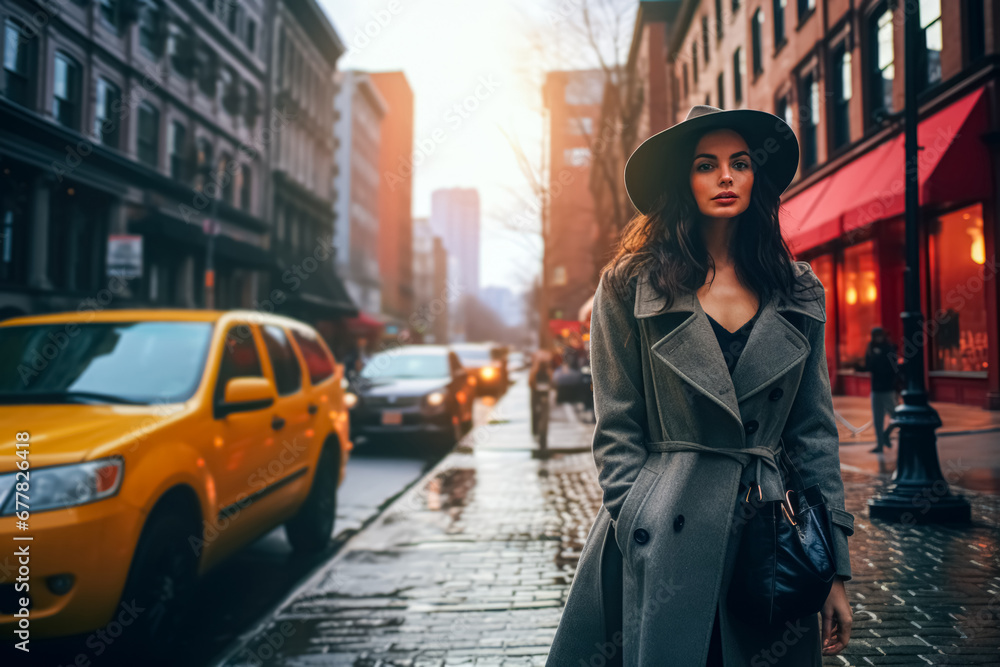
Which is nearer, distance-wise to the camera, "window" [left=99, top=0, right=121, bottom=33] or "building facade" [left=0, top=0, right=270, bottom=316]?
"building facade" [left=0, top=0, right=270, bottom=316]

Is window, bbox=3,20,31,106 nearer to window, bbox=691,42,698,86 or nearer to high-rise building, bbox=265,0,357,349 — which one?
high-rise building, bbox=265,0,357,349

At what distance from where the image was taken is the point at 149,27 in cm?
2556

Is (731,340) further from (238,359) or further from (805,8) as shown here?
(805,8)

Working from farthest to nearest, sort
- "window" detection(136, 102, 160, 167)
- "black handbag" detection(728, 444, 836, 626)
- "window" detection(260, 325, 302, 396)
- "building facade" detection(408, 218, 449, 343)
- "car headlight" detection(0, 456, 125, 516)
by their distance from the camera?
"building facade" detection(408, 218, 449, 343) → "window" detection(136, 102, 160, 167) → "window" detection(260, 325, 302, 396) → "car headlight" detection(0, 456, 125, 516) → "black handbag" detection(728, 444, 836, 626)

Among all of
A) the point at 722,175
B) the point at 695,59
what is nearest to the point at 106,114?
the point at 695,59

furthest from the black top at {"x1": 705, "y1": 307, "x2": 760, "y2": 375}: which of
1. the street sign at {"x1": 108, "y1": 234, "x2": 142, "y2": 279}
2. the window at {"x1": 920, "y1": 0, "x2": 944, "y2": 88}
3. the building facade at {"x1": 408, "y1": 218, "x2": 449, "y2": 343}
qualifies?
the building facade at {"x1": 408, "y1": 218, "x2": 449, "y2": 343}

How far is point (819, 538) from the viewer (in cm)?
175

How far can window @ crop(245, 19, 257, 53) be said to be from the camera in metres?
34.9

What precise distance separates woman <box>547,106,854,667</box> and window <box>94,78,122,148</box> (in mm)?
23641

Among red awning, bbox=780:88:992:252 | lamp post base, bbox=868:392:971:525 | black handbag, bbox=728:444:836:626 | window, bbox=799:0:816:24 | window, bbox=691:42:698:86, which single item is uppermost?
window, bbox=691:42:698:86

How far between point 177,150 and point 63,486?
27257 millimetres

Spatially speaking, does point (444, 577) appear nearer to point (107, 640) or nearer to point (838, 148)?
point (107, 640)

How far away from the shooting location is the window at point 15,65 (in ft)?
58.3

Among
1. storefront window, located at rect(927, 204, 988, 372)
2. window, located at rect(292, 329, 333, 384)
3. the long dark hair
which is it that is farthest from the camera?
storefront window, located at rect(927, 204, 988, 372)
